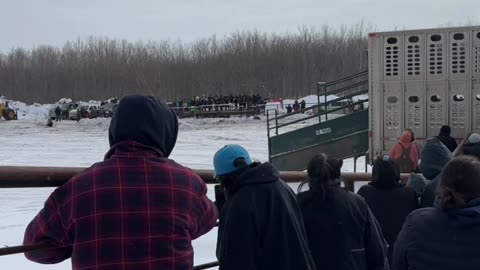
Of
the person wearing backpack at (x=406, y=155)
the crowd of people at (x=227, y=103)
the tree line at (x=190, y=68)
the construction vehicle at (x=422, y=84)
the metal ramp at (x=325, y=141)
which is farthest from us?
the tree line at (x=190, y=68)

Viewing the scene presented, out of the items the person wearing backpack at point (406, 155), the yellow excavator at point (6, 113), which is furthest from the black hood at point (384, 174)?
the yellow excavator at point (6, 113)

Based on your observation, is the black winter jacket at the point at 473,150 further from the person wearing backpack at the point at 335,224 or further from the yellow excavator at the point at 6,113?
the yellow excavator at the point at 6,113

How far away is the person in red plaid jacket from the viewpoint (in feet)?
7.39

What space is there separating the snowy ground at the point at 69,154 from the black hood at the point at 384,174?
3.24m

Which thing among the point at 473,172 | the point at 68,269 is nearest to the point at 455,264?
the point at 473,172

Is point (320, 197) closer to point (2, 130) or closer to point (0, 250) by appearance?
point (0, 250)

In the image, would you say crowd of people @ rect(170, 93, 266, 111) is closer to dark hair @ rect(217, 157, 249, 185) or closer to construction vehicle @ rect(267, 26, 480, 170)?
construction vehicle @ rect(267, 26, 480, 170)

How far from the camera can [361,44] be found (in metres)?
76.7

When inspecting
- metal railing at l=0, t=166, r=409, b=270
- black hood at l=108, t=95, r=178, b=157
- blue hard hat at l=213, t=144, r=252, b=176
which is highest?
black hood at l=108, t=95, r=178, b=157

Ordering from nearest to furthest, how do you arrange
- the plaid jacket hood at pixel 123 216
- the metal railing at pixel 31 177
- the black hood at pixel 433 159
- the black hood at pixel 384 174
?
the plaid jacket hood at pixel 123 216
the metal railing at pixel 31 177
the black hood at pixel 384 174
the black hood at pixel 433 159

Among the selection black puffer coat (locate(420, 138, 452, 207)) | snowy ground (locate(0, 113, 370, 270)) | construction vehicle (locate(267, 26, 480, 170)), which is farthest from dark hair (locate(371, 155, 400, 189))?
construction vehicle (locate(267, 26, 480, 170))

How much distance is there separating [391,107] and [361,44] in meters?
65.4

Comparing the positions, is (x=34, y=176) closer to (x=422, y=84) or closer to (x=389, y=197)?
(x=389, y=197)

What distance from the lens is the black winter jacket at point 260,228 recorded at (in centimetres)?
308
